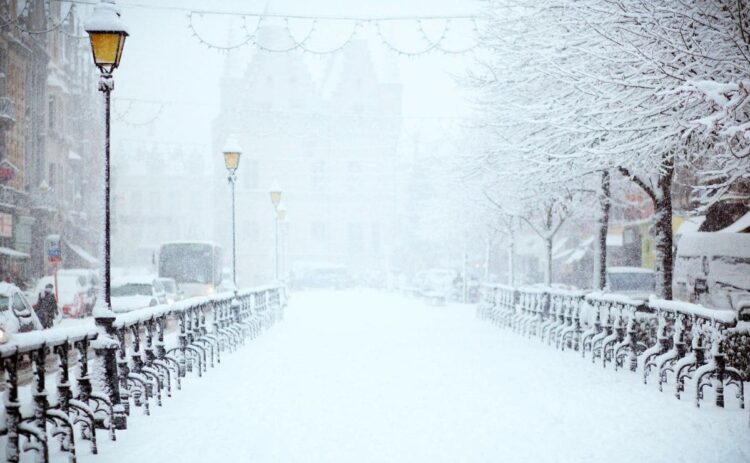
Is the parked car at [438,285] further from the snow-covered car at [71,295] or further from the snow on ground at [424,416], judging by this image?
the snow on ground at [424,416]

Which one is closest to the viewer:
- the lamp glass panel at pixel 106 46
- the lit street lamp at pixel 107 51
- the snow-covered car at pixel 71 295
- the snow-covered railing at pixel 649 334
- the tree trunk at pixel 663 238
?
the lit street lamp at pixel 107 51

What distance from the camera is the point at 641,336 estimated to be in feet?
47.8

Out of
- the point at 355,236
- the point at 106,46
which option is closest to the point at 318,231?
the point at 355,236

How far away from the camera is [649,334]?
14.4 meters

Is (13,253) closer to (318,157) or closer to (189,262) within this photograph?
(189,262)

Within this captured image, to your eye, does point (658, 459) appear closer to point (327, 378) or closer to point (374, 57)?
point (327, 378)

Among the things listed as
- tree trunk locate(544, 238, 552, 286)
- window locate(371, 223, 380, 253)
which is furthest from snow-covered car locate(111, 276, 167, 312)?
window locate(371, 223, 380, 253)

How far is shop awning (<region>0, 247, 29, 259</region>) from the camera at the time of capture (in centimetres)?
3500

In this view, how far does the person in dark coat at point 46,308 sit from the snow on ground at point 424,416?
34.0 ft

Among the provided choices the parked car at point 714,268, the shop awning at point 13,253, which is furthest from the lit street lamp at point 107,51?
the shop awning at point 13,253

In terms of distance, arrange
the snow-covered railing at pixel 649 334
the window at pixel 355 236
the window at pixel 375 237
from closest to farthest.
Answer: the snow-covered railing at pixel 649 334, the window at pixel 355 236, the window at pixel 375 237

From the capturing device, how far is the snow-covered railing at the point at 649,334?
32.7 feet

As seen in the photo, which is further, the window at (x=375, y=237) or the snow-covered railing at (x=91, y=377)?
the window at (x=375, y=237)

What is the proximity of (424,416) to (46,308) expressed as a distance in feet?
58.8
